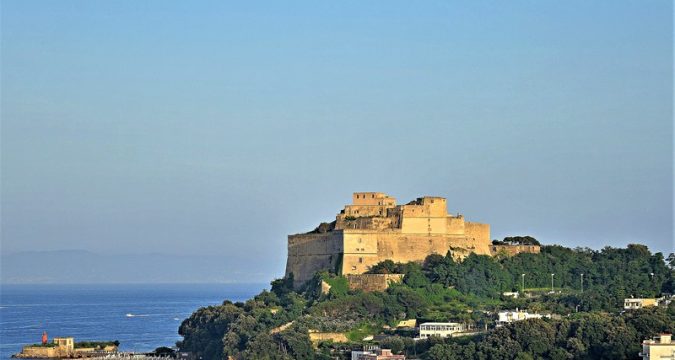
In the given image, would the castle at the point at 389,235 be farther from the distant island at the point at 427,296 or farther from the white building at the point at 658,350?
the white building at the point at 658,350

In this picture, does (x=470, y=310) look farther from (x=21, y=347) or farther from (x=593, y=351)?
(x=21, y=347)

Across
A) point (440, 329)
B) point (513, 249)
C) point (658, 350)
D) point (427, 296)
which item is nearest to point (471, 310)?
point (427, 296)

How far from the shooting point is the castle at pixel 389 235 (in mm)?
79625

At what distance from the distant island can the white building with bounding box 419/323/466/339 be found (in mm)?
67

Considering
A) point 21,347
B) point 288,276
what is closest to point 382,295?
point 288,276

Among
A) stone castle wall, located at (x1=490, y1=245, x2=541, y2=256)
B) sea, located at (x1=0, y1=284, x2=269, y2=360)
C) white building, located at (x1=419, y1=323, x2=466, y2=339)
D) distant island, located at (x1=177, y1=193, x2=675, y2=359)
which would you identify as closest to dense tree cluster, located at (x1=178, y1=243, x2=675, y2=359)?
distant island, located at (x1=177, y1=193, x2=675, y2=359)

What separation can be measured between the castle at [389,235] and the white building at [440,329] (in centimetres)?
746

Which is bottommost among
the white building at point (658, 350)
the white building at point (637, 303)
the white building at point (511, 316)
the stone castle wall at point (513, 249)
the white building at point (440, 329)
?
the white building at point (658, 350)

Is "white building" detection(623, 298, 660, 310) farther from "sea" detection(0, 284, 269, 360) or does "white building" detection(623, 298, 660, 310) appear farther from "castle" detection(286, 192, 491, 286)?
"sea" detection(0, 284, 269, 360)

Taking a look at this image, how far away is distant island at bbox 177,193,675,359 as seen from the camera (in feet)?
226

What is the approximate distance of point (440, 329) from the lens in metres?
72.8

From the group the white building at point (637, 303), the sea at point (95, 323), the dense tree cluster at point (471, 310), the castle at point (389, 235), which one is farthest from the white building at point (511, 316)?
the sea at point (95, 323)

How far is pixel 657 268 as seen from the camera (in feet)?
272

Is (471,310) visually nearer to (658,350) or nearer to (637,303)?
(637,303)
